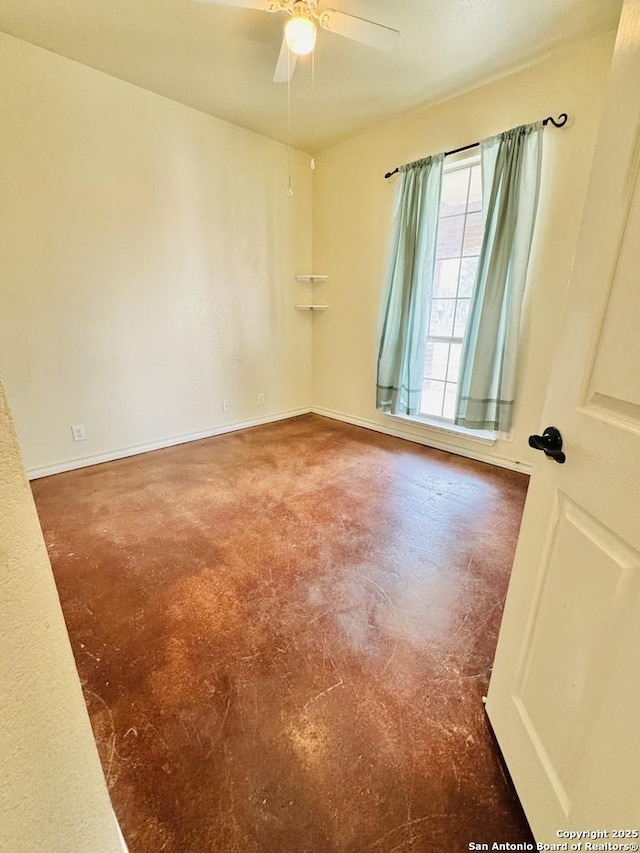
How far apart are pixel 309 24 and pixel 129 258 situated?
1999 millimetres

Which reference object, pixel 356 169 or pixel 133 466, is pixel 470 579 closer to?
pixel 133 466

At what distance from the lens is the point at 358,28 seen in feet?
5.85

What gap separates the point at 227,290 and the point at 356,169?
1712 mm

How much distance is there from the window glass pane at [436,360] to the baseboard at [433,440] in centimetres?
52

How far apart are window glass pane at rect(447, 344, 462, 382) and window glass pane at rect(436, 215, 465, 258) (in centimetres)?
76

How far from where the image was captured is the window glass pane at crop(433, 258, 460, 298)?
121 inches

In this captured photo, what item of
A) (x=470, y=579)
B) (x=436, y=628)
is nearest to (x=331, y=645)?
(x=436, y=628)

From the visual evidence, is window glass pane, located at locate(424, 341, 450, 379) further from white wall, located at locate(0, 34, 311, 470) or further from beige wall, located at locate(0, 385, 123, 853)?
beige wall, located at locate(0, 385, 123, 853)

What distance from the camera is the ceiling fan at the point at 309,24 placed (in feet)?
5.54

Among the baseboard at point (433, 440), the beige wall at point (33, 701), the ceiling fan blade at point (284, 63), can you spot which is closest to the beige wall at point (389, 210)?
the baseboard at point (433, 440)

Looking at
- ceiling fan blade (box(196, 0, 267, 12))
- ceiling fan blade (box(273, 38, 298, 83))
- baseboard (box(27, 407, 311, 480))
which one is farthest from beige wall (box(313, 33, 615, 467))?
ceiling fan blade (box(196, 0, 267, 12))

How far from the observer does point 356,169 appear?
350cm

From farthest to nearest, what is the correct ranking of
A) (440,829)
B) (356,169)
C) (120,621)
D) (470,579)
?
(356,169) < (470,579) < (120,621) < (440,829)

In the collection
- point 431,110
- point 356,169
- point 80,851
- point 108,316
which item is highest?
point 431,110
